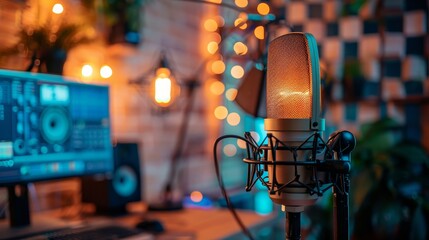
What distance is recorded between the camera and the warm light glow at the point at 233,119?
294 cm

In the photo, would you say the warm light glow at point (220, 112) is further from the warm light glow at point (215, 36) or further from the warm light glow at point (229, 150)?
the warm light glow at point (215, 36)

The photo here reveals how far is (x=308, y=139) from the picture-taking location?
751 millimetres

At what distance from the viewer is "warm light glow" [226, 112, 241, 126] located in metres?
2.94

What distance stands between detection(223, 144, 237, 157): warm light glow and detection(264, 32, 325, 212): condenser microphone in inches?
86.0

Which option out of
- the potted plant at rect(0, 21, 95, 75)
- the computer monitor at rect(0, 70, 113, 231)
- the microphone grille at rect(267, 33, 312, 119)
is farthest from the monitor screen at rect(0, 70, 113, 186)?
the microphone grille at rect(267, 33, 312, 119)

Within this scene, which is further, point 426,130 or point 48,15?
point 426,130

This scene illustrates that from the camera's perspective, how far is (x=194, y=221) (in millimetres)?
1688

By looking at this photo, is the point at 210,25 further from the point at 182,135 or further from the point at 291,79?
the point at 291,79

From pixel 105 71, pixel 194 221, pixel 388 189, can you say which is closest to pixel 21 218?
pixel 194 221

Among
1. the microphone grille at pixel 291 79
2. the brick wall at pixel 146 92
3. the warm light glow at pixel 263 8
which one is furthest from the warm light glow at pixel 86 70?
the microphone grille at pixel 291 79

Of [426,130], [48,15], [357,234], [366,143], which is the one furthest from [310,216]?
[48,15]

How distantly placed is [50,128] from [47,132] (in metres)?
0.01

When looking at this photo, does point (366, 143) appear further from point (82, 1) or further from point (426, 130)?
point (82, 1)

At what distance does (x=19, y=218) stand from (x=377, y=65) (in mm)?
2161
